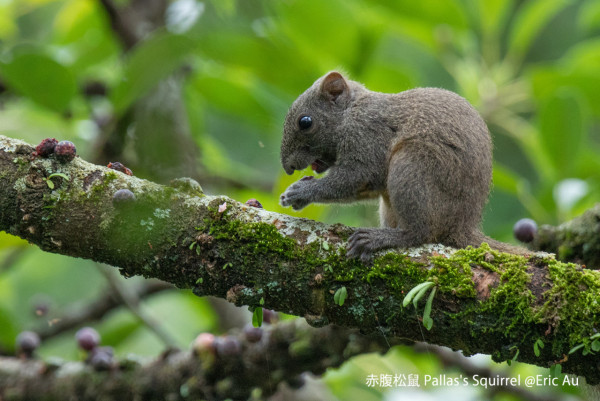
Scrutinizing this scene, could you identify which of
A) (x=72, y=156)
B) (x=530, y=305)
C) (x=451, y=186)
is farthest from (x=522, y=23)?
(x=72, y=156)

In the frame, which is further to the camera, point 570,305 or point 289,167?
point 289,167

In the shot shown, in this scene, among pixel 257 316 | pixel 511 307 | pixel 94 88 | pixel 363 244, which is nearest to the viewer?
pixel 511 307

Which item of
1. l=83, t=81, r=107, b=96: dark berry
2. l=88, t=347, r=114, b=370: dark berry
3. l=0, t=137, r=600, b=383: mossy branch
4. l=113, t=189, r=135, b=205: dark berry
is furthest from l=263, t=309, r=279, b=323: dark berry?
l=83, t=81, r=107, b=96: dark berry

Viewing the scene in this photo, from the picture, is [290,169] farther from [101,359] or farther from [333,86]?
[101,359]

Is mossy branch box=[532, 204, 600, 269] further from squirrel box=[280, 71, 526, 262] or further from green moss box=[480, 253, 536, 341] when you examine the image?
green moss box=[480, 253, 536, 341]

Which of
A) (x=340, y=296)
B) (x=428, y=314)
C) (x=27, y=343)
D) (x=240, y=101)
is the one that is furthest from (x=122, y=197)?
(x=240, y=101)

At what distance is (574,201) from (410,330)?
2980mm

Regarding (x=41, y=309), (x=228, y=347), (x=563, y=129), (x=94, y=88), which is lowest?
(x=228, y=347)

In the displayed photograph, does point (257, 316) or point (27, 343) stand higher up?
point (27, 343)

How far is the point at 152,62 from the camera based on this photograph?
4.90 meters

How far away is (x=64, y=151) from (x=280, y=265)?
1121 mm

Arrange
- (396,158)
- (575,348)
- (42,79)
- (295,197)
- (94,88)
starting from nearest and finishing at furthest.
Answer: (575,348) → (396,158) → (295,197) → (42,79) → (94,88)

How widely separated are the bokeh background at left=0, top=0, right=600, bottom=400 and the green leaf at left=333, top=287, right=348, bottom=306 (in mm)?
1535

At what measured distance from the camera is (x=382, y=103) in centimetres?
441
